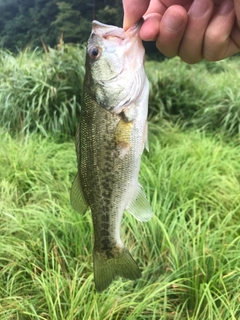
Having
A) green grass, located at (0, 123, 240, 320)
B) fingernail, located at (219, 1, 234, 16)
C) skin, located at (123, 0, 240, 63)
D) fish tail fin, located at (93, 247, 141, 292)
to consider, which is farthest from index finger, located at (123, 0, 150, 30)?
green grass, located at (0, 123, 240, 320)

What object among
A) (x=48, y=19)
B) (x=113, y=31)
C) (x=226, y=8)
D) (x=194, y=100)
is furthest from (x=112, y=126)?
(x=48, y=19)

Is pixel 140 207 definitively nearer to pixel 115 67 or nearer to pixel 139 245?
pixel 115 67

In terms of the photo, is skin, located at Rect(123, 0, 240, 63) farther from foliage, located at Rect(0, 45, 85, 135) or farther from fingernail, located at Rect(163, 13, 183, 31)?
foliage, located at Rect(0, 45, 85, 135)

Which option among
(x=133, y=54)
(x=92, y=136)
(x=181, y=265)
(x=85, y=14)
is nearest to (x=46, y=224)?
(x=181, y=265)

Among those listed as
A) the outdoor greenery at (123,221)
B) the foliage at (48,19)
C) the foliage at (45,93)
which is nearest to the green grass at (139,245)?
the outdoor greenery at (123,221)

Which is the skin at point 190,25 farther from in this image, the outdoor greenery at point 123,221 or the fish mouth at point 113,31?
the outdoor greenery at point 123,221

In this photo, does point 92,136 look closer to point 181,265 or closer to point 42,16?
point 181,265
